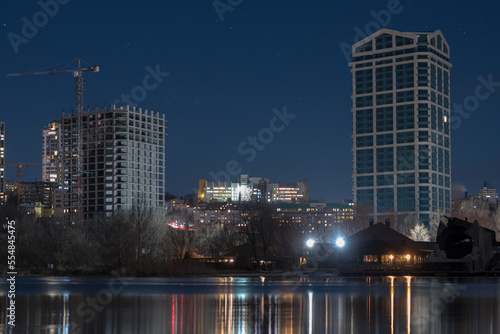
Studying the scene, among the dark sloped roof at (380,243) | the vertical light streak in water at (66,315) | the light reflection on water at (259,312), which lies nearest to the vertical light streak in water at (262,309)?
the light reflection on water at (259,312)

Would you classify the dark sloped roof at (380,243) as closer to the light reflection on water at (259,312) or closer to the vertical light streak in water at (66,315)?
the light reflection on water at (259,312)

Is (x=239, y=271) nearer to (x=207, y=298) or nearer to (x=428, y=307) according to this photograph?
(x=207, y=298)

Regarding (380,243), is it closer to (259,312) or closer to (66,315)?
(259,312)

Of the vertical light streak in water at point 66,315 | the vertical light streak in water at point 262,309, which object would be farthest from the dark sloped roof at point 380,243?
the vertical light streak in water at point 66,315

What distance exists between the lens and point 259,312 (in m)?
33.8

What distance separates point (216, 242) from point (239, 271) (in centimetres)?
3043

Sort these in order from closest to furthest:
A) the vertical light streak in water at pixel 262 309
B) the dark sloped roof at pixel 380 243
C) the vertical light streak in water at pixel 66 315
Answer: the vertical light streak in water at pixel 66 315, the vertical light streak in water at pixel 262 309, the dark sloped roof at pixel 380 243

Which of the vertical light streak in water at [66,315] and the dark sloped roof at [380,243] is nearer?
the vertical light streak in water at [66,315]

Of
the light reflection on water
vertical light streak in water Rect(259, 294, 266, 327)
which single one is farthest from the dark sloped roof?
vertical light streak in water Rect(259, 294, 266, 327)

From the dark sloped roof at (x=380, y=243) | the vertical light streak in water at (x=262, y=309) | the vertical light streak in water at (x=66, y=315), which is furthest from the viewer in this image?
the dark sloped roof at (x=380, y=243)

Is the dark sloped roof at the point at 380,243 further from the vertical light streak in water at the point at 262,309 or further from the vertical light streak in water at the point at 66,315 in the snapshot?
the vertical light streak in water at the point at 66,315

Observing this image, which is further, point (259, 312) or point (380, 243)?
point (380, 243)

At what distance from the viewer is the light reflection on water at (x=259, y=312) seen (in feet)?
91.7

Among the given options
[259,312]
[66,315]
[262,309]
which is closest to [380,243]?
[262,309]
